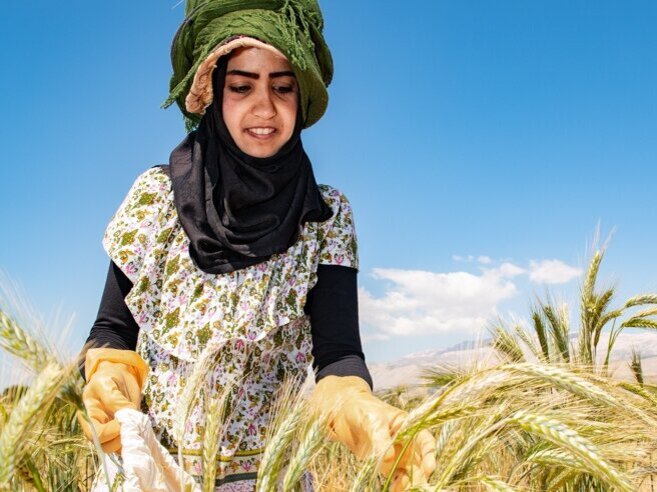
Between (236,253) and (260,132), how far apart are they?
0.97 feet

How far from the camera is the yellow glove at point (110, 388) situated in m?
1.27

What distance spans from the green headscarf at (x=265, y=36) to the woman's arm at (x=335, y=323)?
419mm

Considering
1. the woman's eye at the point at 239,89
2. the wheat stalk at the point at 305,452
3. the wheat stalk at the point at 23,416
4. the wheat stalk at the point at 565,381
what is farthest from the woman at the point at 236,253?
the wheat stalk at the point at 23,416

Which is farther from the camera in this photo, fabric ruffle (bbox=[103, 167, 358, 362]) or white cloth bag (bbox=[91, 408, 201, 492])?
fabric ruffle (bbox=[103, 167, 358, 362])

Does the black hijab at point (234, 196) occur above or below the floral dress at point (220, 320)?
above

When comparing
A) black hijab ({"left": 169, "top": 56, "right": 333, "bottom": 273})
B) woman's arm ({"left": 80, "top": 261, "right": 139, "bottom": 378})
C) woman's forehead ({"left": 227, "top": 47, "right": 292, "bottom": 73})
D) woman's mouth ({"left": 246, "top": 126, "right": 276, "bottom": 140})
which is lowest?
woman's arm ({"left": 80, "top": 261, "right": 139, "bottom": 378})

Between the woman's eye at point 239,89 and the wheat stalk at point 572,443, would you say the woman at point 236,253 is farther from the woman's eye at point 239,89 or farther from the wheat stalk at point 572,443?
the wheat stalk at point 572,443

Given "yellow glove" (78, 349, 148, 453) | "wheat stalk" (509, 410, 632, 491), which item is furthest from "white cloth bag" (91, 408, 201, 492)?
"wheat stalk" (509, 410, 632, 491)

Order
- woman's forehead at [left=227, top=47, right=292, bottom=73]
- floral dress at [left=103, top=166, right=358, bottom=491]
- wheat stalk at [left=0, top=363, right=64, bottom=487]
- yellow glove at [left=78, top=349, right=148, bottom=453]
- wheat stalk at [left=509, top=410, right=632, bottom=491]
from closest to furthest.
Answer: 1. wheat stalk at [left=0, top=363, right=64, bottom=487]
2. wheat stalk at [left=509, top=410, right=632, bottom=491]
3. yellow glove at [left=78, top=349, right=148, bottom=453]
4. floral dress at [left=103, top=166, right=358, bottom=491]
5. woman's forehead at [left=227, top=47, right=292, bottom=73]

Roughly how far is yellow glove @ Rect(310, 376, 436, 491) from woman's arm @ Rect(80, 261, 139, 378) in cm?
48

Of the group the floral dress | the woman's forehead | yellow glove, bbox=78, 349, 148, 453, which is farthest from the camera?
the woman's forehead

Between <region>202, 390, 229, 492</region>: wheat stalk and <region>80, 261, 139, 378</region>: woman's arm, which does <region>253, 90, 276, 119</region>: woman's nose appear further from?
<region>202, 390, 229, 492</region>: wheat stalk

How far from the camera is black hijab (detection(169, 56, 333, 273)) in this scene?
155 centimetres

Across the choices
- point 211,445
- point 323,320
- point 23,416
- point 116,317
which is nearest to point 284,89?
point 323,320
